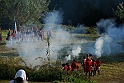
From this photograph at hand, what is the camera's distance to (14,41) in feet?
111

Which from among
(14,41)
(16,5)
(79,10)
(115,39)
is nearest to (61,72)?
(14,41)

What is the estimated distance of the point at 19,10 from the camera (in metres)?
43.8

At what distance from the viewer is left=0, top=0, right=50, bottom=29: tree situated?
43234mm

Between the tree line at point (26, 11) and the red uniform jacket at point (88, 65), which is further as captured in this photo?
the tree line at point (26, 11)

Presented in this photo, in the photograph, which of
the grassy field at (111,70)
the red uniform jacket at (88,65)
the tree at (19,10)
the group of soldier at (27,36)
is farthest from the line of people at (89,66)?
the tree at (19,10)

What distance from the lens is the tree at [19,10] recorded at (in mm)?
43234

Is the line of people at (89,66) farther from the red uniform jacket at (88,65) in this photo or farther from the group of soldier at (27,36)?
the group of soldier at (27,36)

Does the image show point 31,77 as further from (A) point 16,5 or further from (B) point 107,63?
(A) point 16,5

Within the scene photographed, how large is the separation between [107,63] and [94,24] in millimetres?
26456

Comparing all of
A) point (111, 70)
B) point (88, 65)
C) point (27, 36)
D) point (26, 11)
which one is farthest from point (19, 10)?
point (88, 65)

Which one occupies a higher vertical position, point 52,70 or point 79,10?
point 79,10

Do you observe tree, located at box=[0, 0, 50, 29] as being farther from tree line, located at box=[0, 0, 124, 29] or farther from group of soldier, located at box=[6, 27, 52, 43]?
group of soldier, located at box=[6, 27, 52, 43]

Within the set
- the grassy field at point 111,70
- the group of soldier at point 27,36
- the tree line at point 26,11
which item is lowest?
the grassy field at point 111,70

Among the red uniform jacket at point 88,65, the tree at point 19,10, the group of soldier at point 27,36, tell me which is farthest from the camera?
the tree at point 19,10
